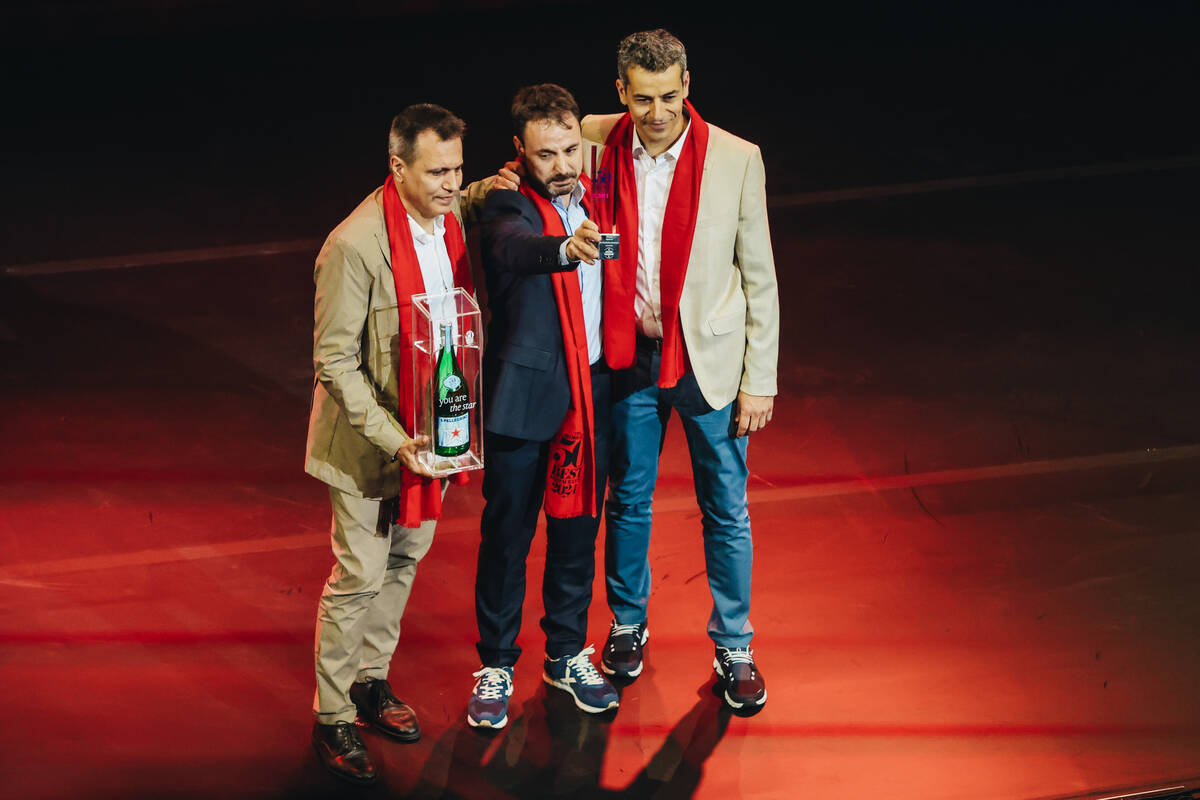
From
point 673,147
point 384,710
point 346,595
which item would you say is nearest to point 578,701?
point 384,710

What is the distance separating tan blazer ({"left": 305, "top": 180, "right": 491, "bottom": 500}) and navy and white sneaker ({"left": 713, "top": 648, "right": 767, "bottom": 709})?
3.75 ft

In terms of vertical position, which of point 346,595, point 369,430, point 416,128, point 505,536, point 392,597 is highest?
point 416,128

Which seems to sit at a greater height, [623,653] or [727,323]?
[727,323]

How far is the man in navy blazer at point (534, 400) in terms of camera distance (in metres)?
3.19

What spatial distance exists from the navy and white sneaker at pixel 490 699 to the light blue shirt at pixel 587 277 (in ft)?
3.20

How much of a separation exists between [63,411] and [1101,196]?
18.1 feet

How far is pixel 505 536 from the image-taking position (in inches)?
141

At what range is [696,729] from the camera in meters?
3.72

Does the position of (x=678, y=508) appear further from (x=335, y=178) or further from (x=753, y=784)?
(x=335, y=178)

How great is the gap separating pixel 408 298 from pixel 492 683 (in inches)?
46.6

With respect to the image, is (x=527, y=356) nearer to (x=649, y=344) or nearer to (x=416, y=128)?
(x=649, y=344)

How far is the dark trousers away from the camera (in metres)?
3.52

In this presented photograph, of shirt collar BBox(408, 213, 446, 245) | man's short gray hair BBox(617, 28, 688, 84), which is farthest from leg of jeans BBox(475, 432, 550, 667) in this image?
man's short gray hair BBox(617, 28, 688, 84)

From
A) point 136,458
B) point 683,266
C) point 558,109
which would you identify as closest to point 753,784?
point 683,266
